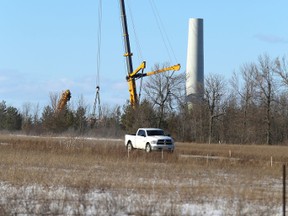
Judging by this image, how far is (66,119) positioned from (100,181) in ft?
294

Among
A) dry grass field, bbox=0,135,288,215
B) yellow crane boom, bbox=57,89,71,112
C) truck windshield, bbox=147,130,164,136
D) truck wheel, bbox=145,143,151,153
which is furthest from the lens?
yellow crane boom, bbox=57,89,71,112

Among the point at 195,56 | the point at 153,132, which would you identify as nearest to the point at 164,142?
the point at 153,132

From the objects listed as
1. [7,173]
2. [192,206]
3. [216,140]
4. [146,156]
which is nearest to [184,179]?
[7,173]

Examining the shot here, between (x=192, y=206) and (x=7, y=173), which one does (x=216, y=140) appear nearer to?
(x=7, y=173)

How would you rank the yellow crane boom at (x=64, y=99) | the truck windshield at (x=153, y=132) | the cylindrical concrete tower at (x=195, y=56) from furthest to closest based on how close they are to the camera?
the yellow crane boom at (x=64, y=99) → the cylindrical concrete tower at (x=195, y=56) → the truck windshield at (x=153, y=132)

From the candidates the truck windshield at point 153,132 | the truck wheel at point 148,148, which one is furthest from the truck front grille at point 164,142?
the truck windshield at point 153,132

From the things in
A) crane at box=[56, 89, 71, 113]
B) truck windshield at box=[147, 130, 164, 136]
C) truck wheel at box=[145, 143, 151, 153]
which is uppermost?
crane at box=[56, 89, 71, 113]

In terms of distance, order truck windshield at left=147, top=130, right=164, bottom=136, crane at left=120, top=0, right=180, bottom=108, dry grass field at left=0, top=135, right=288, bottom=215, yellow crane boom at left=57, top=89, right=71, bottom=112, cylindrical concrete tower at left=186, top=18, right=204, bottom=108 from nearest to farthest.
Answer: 1. dry grass field at left=0, top=135, right=288, bottom=215
2. truck windshield at left=147, top=130, right=164, bottom=136
3. crane at left=120, top=0, right=180, bottom=108
4. cylindrical concrete tower at left=186, top=18, right=204, bottom=108
5. yellow crane boom at left=57, top=89, right=71, bottom=112

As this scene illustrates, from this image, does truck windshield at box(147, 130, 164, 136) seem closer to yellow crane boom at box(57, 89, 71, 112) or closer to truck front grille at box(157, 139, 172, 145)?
truck front grille at box(157, 139, 172, 145)

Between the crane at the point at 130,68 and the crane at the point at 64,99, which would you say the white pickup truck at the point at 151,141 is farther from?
the crane at the point at 64,99

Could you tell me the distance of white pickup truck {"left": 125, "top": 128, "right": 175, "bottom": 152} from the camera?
44625mm

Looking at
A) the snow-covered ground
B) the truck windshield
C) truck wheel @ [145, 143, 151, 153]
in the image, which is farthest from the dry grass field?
the truck windshield

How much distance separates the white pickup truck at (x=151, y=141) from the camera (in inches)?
1757

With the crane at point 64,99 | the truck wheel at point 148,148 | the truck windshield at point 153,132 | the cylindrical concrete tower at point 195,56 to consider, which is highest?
the cylindrical concrete tower at point 195,56
